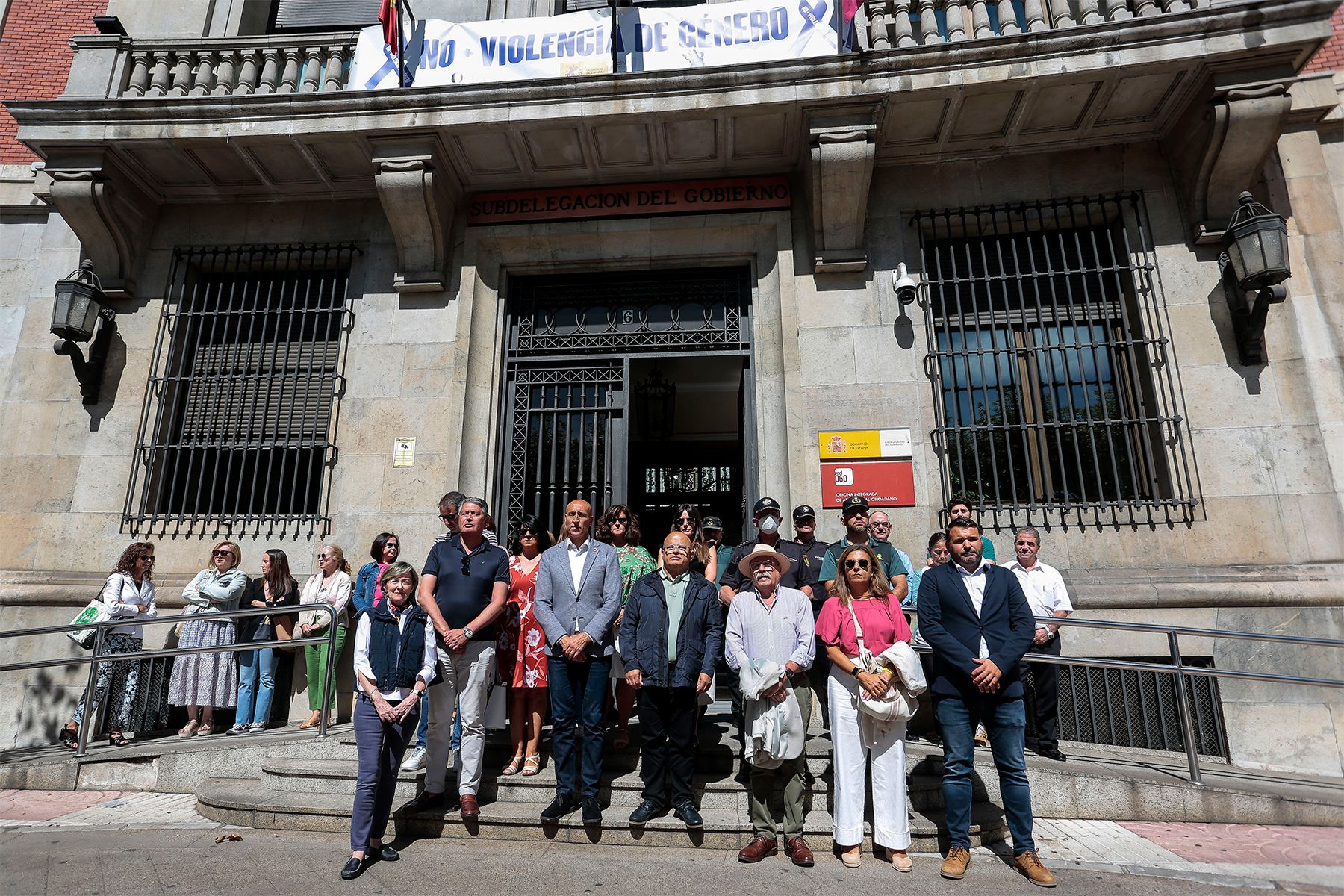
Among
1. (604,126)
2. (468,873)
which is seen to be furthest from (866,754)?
(604,126)

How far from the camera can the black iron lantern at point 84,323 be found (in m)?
7.86

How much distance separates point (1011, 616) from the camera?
413cm

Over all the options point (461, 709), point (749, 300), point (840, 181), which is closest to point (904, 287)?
point (840, 181)

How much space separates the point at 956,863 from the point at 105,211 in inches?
407

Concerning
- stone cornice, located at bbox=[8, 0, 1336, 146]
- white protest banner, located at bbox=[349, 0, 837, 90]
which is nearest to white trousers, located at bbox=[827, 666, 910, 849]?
stone cornice, located at bbox=[8, 0, 1336, 146]

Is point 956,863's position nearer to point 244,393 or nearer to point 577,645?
point 577,645

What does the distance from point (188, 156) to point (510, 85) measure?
398 centimetres

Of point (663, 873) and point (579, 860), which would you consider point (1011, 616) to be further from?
point (579, 860)

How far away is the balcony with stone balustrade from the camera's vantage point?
22.2 feet

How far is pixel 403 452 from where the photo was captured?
7859mm

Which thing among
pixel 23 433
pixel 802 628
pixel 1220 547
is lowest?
pixel 802 628

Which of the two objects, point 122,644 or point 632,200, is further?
point 632,200

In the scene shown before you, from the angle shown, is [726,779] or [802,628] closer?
[802,628]

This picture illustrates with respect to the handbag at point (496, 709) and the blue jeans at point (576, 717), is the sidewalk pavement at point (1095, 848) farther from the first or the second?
the handbag at point (496, 709)
